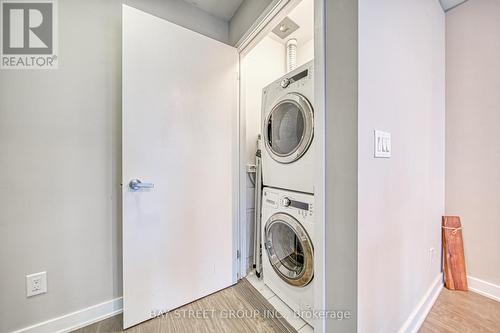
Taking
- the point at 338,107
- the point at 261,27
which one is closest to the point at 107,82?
the point at 261,27

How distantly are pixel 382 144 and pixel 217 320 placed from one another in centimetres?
141

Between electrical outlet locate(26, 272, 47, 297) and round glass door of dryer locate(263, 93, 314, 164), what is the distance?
1570mm

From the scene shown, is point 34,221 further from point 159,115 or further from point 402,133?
point 402,133

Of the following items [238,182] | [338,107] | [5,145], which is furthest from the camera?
[238,182]

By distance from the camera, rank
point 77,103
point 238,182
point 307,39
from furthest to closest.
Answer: point 307,39, point 238,182, point 77,103

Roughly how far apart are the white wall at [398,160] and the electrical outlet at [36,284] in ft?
5.41

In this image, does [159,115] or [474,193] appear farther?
[474,193]

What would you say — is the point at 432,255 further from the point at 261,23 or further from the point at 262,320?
the point at 261,23

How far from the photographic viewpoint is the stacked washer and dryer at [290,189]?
1193 mm

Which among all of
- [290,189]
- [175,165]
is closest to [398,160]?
[290,189]

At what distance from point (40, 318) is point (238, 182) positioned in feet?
4.70

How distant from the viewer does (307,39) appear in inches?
83.4

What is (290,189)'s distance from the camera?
134 centimetres

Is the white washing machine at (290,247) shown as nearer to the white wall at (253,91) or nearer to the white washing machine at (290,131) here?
the white washing machine at (290,131)
